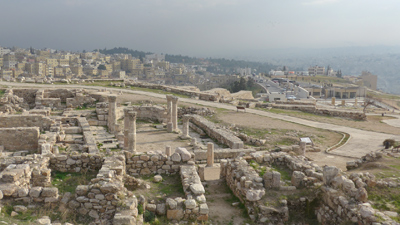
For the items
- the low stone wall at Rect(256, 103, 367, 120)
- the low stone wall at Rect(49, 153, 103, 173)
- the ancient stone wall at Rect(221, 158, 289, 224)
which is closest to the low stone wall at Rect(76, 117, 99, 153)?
the low stone wall at Rect(49, 153, 103, 173)

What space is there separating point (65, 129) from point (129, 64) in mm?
176293

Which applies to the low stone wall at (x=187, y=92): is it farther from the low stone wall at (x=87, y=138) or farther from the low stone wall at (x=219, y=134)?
the low stone wall at (x=87, y=138)

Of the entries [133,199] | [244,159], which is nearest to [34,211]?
[133,199]

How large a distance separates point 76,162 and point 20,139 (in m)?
6.84

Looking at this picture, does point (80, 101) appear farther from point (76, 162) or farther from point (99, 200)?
point (99, 200)

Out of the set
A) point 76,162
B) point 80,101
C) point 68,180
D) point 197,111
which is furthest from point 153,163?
point 80,101

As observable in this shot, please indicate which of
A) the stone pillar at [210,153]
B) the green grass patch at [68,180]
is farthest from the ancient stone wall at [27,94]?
the stone pillar at [210,153]

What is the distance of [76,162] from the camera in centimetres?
1075

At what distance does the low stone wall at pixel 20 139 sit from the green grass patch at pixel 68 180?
6.27 meters

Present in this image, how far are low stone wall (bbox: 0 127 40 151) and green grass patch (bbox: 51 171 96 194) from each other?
20.6ft

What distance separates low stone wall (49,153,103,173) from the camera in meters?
10.7

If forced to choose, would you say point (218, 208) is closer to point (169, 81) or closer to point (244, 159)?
point (244, 159)

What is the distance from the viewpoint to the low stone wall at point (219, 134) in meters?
16.9

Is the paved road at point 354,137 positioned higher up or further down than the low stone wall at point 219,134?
further down
